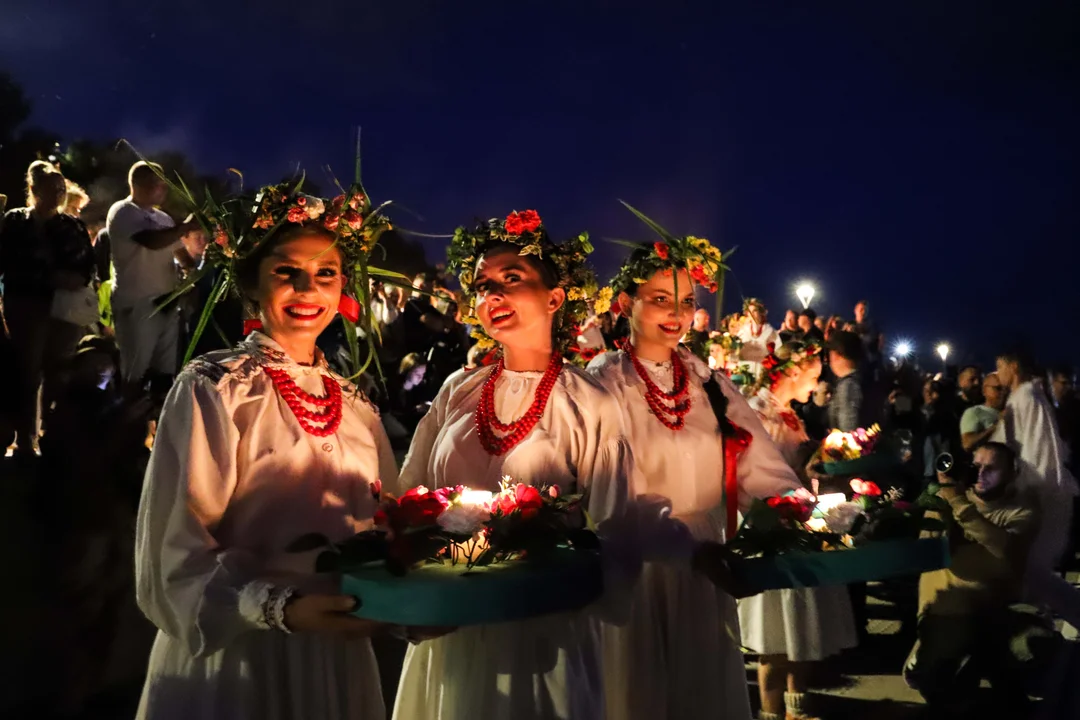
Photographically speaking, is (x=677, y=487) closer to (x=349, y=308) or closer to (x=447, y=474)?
(x=447, y=474)

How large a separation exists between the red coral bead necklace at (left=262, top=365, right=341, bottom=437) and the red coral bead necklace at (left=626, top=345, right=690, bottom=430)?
5.32 ft

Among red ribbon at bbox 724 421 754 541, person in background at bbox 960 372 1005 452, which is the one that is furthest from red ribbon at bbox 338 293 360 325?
person in background at bbox 960 372 1005 452

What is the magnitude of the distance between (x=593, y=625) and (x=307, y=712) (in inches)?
37.5

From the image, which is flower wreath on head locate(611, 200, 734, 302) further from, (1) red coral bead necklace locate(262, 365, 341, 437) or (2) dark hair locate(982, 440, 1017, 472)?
(2) dark hair locate(982, 440, 1017, 472)

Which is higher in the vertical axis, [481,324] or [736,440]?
[481,324]

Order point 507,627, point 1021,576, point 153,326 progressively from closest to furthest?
point 507,627 → point 1021,576 → point 153,326

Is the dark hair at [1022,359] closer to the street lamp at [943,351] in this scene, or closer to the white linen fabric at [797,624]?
the white linen fabric at [797,624]

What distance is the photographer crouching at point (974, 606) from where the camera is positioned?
537 cm

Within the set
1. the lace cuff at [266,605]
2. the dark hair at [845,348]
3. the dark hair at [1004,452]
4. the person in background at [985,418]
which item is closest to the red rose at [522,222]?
the lace cuff at [266,605]

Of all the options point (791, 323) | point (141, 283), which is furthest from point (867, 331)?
point (141, 283)

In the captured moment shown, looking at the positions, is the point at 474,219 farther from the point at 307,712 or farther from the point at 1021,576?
the point at 1021,576

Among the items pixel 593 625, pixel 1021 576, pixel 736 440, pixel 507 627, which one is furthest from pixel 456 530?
pixel 1021 576

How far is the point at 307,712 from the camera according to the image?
2564mm

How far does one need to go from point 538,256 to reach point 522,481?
0.90 metres
